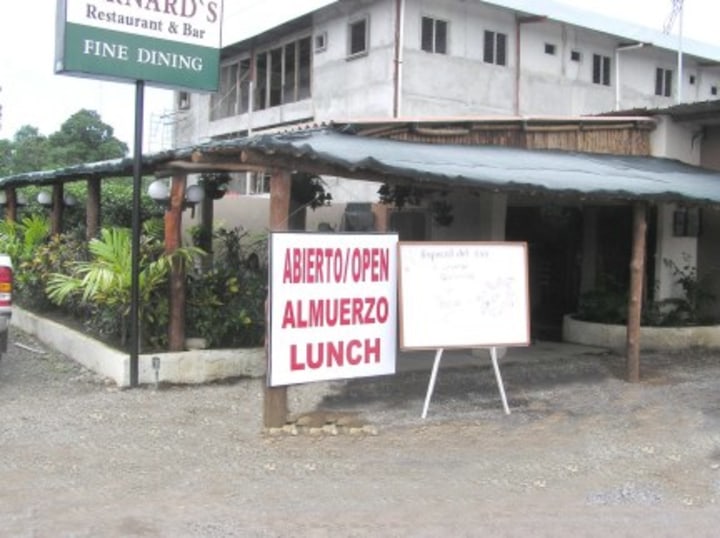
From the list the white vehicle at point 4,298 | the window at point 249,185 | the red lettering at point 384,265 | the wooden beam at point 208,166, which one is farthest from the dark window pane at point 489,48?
the white vehicle at point 4,298

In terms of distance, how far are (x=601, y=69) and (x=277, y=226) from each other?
23862mm

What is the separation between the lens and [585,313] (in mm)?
12641

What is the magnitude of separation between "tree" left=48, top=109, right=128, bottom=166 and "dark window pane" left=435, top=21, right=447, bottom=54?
2110cm

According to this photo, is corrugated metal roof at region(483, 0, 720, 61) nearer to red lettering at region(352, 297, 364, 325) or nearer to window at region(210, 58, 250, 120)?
window at region(210, 58, 250, 120)

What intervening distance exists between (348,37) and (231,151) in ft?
60.8

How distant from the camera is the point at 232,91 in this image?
1221 inches

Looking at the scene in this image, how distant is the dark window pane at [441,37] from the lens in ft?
78.6

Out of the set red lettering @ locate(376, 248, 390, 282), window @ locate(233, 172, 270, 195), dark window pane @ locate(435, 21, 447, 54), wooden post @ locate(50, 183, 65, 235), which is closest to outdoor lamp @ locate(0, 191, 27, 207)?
wooden post @ locate(50, 183, 65, 235)

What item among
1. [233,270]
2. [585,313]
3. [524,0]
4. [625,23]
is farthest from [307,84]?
[233,270]

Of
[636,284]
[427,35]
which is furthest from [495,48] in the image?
[636,284]

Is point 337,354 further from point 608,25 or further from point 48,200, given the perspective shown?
point 608,25

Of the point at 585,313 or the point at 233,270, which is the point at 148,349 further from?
the point at 585,313

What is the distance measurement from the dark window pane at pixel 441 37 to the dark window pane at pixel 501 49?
205cm

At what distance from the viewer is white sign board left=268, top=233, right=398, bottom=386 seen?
6340 mm
